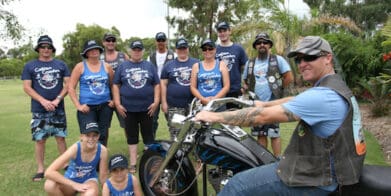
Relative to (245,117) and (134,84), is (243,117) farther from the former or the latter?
(134,84)

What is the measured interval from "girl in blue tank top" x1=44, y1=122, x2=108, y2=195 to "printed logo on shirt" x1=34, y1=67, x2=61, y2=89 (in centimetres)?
144

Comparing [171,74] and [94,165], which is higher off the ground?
[171,74]

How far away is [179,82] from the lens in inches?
195

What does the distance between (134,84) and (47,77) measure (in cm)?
103

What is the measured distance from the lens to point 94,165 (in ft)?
12.1

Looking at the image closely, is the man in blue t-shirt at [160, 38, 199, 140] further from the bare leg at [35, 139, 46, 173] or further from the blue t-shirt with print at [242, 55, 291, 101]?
the bare leg at [35, 139, 46, 173]

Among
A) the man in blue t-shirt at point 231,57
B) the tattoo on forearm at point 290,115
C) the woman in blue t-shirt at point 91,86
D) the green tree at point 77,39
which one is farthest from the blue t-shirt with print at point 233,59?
the green tree at point 77,39

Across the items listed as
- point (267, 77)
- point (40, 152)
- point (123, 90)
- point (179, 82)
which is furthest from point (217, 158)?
point (40, 152)

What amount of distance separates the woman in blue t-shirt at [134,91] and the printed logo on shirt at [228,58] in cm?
87

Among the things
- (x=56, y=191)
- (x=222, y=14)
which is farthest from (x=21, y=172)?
(x=222, y=14)

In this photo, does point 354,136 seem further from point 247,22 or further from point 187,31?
point 187,31

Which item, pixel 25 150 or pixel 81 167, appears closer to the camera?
pixel 81 167

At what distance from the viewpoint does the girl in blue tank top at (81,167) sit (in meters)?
3.47

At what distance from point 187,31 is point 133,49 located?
19163 mm
